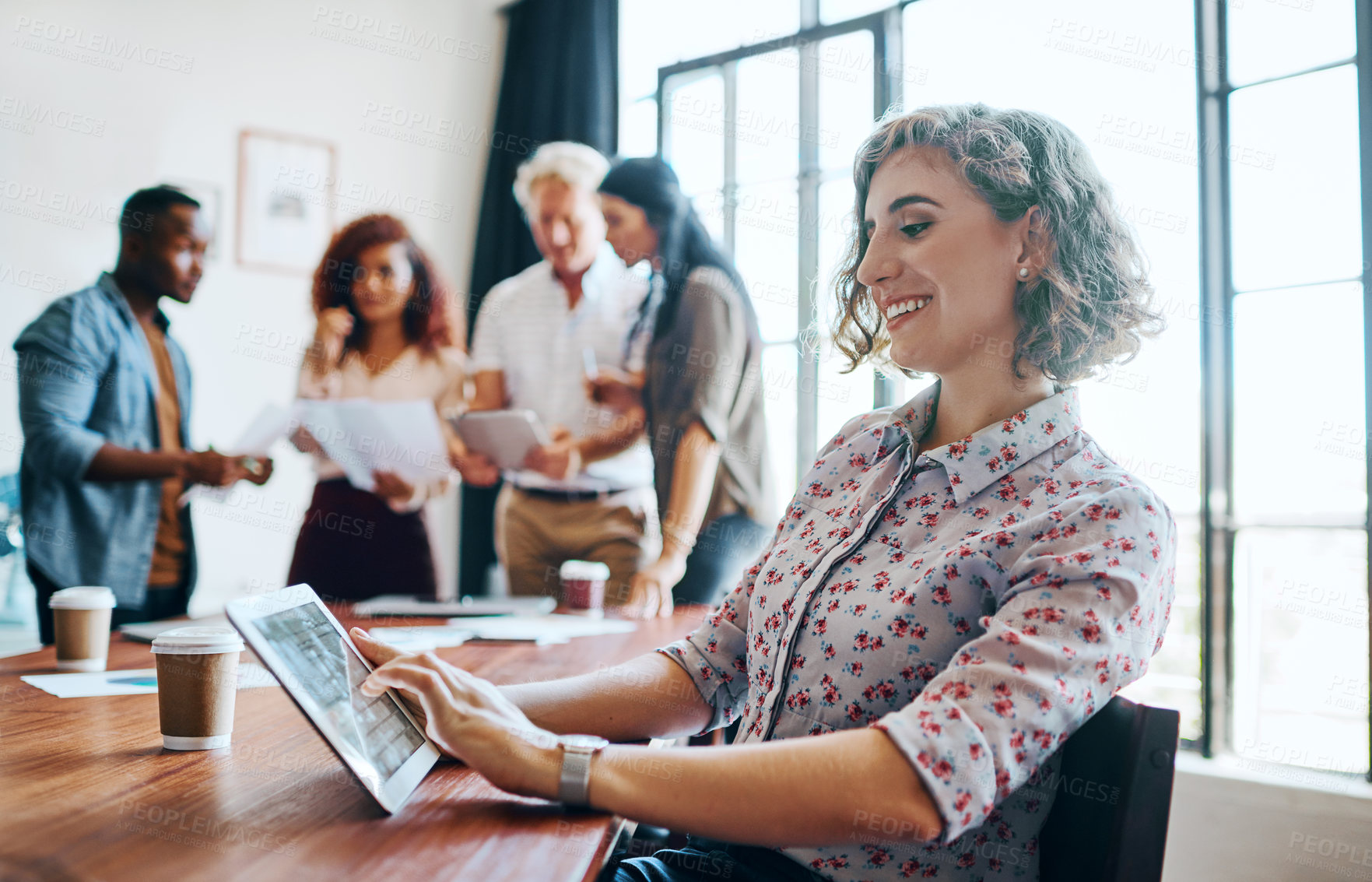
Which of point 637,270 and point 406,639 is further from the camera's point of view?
point 637,270

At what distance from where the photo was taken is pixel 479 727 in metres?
0.86

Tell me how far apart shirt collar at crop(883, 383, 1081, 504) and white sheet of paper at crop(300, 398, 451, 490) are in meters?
1.81

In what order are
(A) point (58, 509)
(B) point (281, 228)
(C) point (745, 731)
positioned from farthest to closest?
(B) point (281, 228)
(A) point (58, 509)
(C) point (745, 731)

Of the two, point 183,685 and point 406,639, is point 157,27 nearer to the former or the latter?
point 406,639

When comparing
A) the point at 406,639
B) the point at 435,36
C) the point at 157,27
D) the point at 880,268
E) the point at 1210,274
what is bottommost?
the point at 406,639

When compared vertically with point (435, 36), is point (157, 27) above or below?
below

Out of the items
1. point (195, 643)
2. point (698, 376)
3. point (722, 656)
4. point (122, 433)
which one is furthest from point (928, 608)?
point (122, 433)

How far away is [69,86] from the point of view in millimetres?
3264

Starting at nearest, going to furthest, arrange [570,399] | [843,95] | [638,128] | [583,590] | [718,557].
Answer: [583,590] < [718,557] < [570,399] < [843,95] < [638,128]

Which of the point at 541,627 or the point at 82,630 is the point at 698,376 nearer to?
the point at 541,627

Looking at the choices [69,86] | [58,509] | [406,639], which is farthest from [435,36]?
[406,639]

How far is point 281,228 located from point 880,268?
126 inches

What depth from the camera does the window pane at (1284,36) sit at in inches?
98.0

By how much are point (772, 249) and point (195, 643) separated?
2.91 metres
